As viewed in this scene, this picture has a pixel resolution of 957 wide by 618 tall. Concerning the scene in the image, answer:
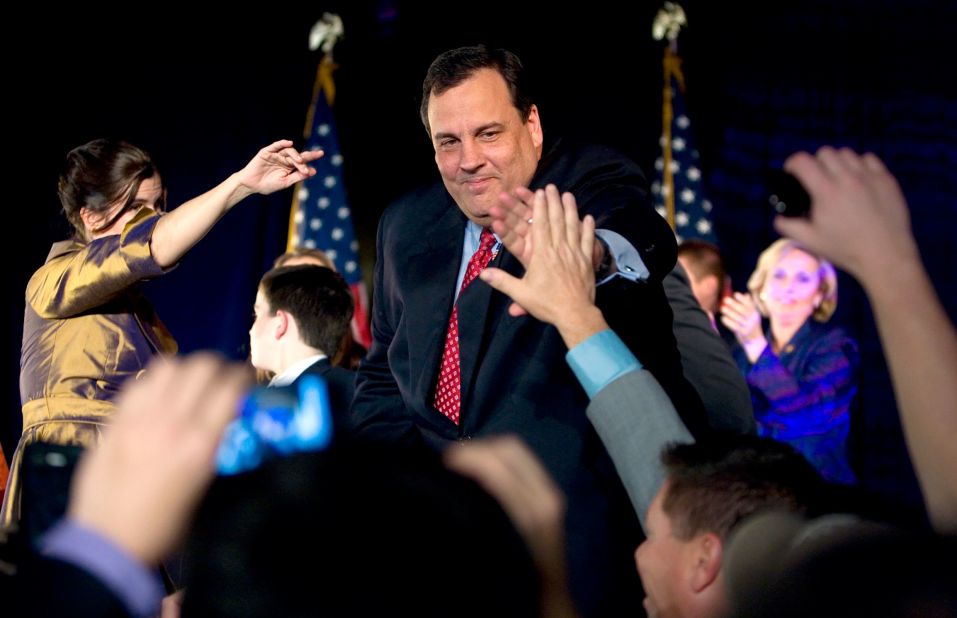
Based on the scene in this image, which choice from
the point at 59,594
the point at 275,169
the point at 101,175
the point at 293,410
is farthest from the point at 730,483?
the point at 101,175

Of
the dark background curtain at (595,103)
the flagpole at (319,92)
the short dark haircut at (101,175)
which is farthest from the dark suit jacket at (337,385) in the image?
the flagpole at (319,92)

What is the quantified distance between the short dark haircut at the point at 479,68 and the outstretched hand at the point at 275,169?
0.31 metres

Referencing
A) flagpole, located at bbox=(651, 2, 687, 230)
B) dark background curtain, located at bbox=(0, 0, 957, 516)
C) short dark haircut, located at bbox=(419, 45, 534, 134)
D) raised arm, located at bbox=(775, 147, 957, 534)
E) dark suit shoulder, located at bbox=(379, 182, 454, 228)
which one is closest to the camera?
raised arm, located at bbox=(775, 147, 957, 534)

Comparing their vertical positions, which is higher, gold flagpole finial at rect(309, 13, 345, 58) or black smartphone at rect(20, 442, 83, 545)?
gold flagpole finial at rect(309, 13, 345, 58)

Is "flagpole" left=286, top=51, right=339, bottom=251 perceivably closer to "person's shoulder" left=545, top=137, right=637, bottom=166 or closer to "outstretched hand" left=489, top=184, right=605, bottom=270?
"person's shoulder" left=545, top=137, right=637, bottom=166

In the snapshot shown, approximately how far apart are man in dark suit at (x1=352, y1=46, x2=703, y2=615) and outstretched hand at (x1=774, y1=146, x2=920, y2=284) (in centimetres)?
62

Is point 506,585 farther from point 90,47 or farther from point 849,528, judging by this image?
point 90,47

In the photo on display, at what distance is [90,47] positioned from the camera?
5.19 meters

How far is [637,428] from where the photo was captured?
139 cm

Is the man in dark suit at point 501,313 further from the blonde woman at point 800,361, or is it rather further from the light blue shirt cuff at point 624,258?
the blonde woman at point 800,361

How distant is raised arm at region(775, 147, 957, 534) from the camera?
3.30 ft

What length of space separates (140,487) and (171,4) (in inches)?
206

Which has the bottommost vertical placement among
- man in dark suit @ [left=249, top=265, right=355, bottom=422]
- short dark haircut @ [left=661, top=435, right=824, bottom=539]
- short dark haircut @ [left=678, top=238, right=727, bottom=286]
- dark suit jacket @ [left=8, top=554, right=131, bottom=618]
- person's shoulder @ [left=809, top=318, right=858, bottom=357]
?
short dark haircut @ [left=661, top=435, right=824, bottom=539]

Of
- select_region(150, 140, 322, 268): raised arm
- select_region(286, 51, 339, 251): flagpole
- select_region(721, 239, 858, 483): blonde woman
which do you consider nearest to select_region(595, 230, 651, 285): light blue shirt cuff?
select_region(150, 140, 322, 268): raised arm
